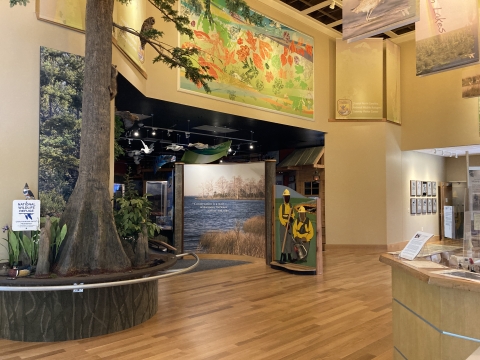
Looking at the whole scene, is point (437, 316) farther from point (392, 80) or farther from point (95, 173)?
point (392, 80)

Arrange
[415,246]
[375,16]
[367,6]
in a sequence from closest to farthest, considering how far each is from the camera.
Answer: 1. [415,246]
2. [375,16]
3. [367,6]

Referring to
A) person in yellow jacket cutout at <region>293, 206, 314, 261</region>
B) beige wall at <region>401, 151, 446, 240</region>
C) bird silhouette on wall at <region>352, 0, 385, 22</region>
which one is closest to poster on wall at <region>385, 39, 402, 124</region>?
beige wall at <region>401, 151, 446, 240</region>

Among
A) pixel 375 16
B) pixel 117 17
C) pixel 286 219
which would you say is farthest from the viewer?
pixel 286 219

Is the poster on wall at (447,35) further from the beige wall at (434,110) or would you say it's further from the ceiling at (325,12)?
the beige wall at (434,110)

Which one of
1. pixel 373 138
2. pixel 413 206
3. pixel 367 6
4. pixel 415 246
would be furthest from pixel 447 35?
pixel 413 206

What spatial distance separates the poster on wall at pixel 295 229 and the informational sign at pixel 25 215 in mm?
5263

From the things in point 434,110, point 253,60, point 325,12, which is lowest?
point 434,110

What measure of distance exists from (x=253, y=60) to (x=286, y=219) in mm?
4128

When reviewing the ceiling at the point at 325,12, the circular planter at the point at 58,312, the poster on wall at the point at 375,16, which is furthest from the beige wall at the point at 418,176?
the circular planter at the point at 58,312

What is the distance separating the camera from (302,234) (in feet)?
27.6

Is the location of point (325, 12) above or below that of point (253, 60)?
above

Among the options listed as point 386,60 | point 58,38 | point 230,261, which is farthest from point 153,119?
point 386,60

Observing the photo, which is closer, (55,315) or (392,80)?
(55,315)

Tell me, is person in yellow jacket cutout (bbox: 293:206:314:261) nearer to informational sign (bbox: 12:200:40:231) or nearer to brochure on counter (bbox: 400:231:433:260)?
brochure on counter (bbox: 400:231:433:260)
